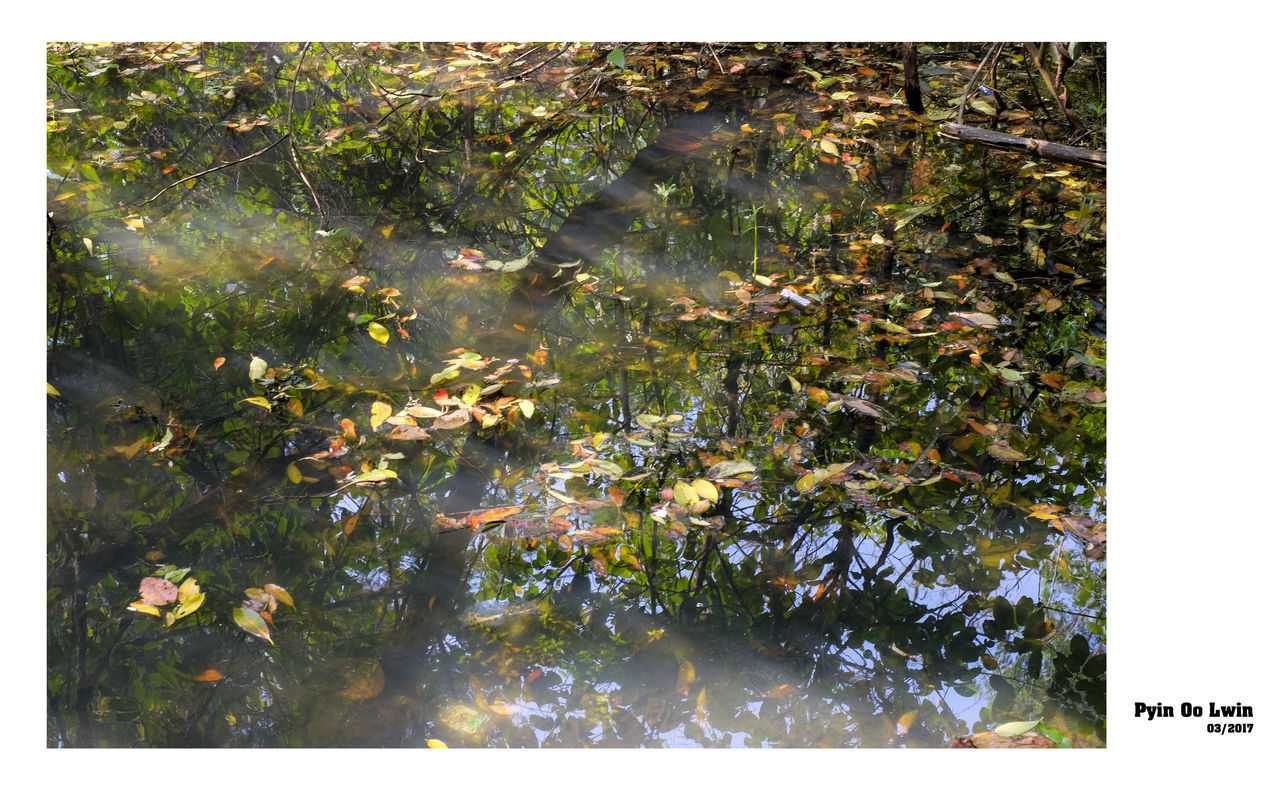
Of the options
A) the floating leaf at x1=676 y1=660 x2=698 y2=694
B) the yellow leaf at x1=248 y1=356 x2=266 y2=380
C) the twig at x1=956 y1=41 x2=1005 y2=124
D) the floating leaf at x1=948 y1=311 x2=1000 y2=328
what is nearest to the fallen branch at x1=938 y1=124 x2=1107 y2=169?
the twig at x1=956 y1=41 x2=1005 y2=124

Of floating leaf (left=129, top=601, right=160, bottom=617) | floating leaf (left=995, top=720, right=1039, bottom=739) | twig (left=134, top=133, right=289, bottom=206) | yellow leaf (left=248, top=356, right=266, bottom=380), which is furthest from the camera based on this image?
twig (left=134, top=133, right=289, bottom=206)

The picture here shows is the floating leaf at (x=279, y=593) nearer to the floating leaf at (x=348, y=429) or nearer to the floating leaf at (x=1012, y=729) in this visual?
the floating leaf at (x=348, y=429)

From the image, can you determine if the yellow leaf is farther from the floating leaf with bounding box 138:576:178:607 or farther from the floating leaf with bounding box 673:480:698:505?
the floating leaf with bounding box 673:480:698:505

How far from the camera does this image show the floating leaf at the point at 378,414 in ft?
5.03

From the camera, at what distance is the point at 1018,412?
1.54 m

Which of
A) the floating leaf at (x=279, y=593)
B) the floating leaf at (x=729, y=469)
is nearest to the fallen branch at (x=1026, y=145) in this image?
the floating leaf at (x=729, y=469)

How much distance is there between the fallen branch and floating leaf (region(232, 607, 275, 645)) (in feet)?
6.96

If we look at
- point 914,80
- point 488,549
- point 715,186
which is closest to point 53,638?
point 488,549

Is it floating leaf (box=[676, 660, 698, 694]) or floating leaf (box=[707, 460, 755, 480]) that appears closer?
floating leaf (box=[676, 660, 698, 694])

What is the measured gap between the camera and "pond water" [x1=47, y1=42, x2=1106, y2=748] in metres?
1.27

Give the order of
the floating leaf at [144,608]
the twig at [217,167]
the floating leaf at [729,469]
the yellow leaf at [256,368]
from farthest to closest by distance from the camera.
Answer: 1. the twig at [217,167]
2. the yellow leaf at [256,368]
3. the floating leaf at [729,469]
4. the floating leaf at [144,608]

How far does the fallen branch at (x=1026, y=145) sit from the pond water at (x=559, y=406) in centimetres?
6

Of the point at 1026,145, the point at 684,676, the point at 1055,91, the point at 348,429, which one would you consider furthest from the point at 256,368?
the point at 1055,91

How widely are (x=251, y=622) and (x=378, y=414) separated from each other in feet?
1.54
